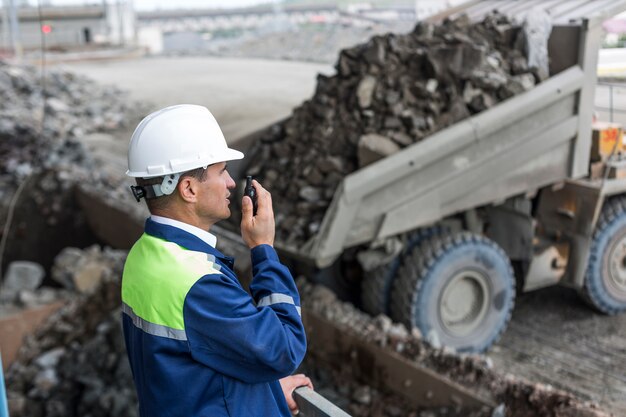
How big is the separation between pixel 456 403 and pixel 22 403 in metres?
3.21

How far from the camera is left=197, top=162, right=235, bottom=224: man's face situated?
84.8 inches

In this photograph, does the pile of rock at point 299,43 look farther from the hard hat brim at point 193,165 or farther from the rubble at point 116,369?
the hard hat brim at point 193,165

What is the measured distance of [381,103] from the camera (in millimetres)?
5812

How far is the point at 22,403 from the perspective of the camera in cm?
579

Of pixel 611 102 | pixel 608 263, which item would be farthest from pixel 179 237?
pixel 608 263

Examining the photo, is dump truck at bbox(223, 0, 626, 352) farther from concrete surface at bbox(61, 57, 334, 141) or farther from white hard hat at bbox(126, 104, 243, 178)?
concrete surface at bbox(61, 57, 334, 141)

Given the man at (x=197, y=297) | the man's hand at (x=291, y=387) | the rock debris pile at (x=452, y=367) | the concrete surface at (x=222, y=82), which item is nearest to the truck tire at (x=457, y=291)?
the rock debris pile at (x=452, y=367)

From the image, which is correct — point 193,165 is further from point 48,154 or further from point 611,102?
point 48,154

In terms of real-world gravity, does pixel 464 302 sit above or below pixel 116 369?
above

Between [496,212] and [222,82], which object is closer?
[496,212]

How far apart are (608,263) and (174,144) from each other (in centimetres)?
488

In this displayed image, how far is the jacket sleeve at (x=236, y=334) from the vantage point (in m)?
1.94

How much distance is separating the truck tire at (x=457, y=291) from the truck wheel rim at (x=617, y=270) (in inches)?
34.2

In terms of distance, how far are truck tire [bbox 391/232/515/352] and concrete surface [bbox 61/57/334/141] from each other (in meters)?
6.03
